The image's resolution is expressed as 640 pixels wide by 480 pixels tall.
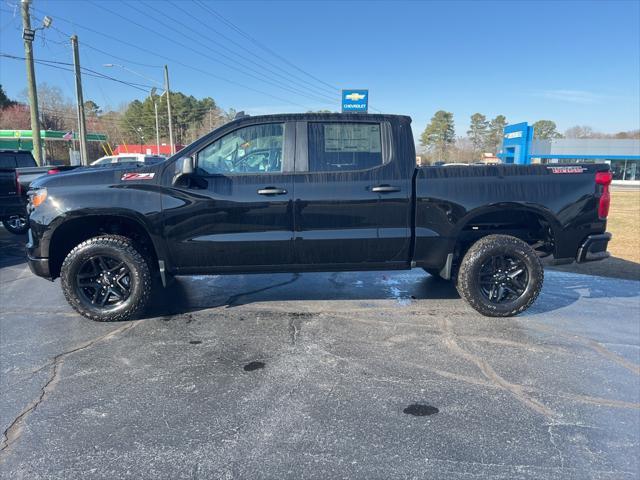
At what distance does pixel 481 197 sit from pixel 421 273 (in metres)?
2.26

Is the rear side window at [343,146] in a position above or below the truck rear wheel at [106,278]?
above

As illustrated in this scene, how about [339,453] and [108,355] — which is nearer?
[339,453]

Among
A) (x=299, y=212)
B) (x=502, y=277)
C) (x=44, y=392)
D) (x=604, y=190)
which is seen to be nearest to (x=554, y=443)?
(x=502, y=277)

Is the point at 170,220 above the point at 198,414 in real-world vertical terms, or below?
above

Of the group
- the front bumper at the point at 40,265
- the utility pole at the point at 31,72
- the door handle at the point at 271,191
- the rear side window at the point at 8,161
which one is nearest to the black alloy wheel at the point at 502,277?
the door handle at the point at 271,191

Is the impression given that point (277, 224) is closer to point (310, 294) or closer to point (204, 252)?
point (204, 252)

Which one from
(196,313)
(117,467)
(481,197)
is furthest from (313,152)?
(117,467)

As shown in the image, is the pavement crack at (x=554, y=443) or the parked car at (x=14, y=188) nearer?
the pavement crack at (x=554, y=443)

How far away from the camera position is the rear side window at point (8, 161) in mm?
10125

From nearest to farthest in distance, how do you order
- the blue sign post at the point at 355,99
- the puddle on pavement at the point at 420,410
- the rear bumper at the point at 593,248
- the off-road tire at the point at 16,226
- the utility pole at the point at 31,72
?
1. the puddle on pavement at the point at 420,410
2. the rear bumper at the point at 593,248
3. the off-road tire at the point at 16,226
4. the utility pole at the point at 31,72
5. the blue sign post at the point at 355,99

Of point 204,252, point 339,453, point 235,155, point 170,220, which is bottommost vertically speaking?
point 339,453

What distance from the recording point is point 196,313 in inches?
189

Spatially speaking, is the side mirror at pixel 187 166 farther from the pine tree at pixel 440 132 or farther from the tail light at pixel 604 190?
the pine tree at pixel 440 132

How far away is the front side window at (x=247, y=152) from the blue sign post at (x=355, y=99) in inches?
627
